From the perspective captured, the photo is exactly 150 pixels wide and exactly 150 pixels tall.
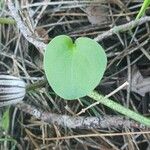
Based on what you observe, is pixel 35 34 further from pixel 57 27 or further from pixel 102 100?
pixel 102 100

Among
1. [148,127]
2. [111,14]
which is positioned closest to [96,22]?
[111,14]

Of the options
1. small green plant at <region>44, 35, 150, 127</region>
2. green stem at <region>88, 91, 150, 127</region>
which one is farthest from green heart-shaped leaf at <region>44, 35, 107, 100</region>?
green stem at <region>88, 91, 150, 127</region>

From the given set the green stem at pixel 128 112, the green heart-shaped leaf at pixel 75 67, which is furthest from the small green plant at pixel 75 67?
the green stem at pixel 128 112

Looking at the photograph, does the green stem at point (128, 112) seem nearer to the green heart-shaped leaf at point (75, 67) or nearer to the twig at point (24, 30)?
the green heart-shaped leaf at point (75, 67)

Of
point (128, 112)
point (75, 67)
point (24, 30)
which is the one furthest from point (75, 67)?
point (24, 30)

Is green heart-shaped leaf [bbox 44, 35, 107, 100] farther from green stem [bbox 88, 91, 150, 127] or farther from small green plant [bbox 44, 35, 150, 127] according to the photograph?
green stem [bbox 88, 91, 150, 127]

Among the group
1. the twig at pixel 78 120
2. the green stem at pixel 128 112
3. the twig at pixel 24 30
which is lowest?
the twig at pixel 78 120
